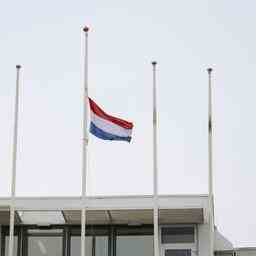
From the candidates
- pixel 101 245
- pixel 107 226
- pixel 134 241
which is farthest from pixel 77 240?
pixel 134 241

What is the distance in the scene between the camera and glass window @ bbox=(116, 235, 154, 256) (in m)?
28.0

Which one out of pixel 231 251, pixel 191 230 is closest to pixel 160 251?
pixel 191 230

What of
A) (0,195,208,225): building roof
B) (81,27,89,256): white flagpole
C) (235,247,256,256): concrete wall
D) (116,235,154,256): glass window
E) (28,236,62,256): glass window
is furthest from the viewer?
(235,247,256,256): concrete wall

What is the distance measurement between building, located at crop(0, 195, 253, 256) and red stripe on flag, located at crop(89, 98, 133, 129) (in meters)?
3.62

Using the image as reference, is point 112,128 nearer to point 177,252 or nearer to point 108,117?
point 108,117

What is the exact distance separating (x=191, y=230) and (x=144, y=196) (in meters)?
2.26

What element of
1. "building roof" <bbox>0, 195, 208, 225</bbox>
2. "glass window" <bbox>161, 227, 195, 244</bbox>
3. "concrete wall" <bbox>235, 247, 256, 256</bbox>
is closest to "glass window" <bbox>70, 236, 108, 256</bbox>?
"building roof" <bbox>0, 195, 208, 225</bbox>

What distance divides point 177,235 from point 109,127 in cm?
566

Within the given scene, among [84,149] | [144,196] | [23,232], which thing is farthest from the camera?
[23,232]

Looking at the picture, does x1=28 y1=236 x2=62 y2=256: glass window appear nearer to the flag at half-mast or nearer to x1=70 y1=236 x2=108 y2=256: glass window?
x1=70 y1=236 x2=108 y2=256: glass window

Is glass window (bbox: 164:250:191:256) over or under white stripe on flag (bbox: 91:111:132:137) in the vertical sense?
under

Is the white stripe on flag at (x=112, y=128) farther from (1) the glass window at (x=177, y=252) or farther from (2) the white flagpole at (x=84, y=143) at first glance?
(1) the glass window at (x=177, y=252)

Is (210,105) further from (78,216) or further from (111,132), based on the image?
(78,216)

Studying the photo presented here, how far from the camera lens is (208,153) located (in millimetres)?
24281
